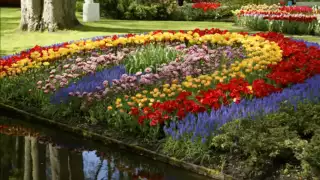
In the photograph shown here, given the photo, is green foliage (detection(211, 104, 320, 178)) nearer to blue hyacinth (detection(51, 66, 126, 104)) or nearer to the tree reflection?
the tree reflection

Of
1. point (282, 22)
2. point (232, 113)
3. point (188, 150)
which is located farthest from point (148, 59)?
point (282, 22)

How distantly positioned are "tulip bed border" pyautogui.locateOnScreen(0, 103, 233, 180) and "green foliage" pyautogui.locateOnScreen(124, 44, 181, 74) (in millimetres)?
1525

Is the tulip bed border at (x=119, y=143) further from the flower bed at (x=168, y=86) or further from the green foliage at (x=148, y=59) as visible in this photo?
the green foliage at (x=148, y=59)

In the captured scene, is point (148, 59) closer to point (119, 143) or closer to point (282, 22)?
point (119, 143)

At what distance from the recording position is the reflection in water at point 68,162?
5.44 m

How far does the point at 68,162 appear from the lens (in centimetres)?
586

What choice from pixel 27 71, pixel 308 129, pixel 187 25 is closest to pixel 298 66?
pixel 308 129

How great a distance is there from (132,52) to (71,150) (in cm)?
340

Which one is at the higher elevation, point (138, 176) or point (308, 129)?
point (308, 129)

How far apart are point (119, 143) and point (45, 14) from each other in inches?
450

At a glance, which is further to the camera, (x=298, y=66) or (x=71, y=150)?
(x=298, y=66)

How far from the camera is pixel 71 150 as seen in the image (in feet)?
20.7

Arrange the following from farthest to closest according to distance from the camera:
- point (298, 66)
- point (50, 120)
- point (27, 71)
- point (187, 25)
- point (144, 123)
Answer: point (187, 25), point (27, 71), point (298, 66), point (50, 120), point (144, 123)

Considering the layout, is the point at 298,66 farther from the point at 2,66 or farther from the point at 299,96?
the point at 2,66
